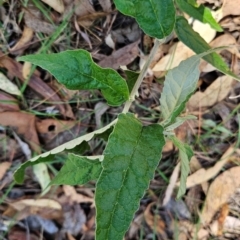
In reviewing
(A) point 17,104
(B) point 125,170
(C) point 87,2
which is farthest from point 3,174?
(B) point 125,170

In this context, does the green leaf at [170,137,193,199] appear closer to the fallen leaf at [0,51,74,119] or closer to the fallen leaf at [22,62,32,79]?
the fallen leaf at [0,51,74,119]

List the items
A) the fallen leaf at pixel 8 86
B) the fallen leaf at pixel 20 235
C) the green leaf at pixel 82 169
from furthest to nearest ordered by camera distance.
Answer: the fallen leaf at pixel 20 235
the fallen leaf at pixel 8 86
the green leaf at pixel 82 169

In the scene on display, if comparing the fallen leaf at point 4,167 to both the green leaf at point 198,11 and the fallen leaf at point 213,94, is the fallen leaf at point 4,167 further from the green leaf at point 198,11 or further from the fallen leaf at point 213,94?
the green leaf at point 198,11

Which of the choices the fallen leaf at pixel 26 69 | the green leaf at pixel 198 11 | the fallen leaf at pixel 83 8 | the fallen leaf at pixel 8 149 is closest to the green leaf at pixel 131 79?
the green leaf at pixel 198 11

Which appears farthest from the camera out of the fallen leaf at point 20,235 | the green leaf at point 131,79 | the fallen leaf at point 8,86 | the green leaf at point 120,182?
the fallen leaf at point 20,235

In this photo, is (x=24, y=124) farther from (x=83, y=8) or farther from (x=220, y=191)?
(x=220, y=191)

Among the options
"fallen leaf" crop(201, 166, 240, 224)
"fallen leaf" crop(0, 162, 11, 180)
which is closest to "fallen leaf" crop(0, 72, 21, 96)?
"fallen leaf" crop(0, 162, 11, 180)
